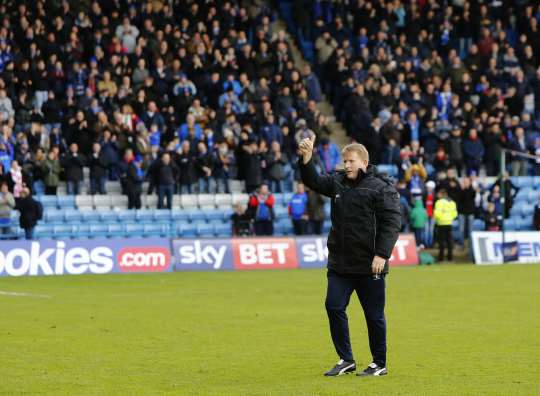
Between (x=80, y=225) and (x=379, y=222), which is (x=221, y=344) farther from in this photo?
(x=80, y=225)

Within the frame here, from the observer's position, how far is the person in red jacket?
3183cm

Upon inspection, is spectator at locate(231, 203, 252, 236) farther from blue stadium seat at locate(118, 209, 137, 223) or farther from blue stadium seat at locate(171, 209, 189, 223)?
blue stadium seat at locate(118, 209, 137, 223)

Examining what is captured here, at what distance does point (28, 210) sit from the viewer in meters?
29.4

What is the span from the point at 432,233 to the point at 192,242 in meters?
7.68

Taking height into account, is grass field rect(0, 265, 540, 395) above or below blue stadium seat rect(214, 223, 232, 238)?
below

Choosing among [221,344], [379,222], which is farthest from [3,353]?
[379,222]

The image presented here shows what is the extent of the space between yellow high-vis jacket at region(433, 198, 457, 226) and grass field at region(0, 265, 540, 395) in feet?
21.9

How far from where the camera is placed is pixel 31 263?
27.1m

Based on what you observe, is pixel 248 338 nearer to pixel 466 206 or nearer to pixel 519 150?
pixel 466 206

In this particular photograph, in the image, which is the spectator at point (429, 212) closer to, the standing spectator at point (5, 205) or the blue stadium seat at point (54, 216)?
the blue stadium seat at point (54, 216)

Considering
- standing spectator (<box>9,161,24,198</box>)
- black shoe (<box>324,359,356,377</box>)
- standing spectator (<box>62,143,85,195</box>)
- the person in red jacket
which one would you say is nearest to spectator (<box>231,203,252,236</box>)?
the person in red jacket

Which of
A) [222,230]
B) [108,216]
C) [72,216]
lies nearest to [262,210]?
[222,230]

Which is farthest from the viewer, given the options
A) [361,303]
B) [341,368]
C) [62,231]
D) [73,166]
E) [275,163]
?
[275,163]

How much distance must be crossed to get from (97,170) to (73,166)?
0.70 meters
